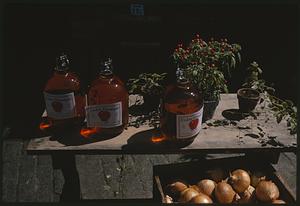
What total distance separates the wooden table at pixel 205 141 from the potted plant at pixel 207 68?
0.16m

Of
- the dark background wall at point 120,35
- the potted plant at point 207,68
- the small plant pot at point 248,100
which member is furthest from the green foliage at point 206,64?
the dark background wall at point 120,35

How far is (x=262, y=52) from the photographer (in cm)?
578

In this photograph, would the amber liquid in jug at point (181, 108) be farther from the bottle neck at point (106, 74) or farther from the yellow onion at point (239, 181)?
the yellow onion at point (239, 181)

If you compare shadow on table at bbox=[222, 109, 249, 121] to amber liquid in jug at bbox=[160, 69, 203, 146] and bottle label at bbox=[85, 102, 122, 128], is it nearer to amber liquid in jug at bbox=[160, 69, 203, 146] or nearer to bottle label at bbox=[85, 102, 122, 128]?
amber liquid in jug at bbox=[160, 69, 203, 146]

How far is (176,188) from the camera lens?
2.64m

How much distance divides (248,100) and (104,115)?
1.02m

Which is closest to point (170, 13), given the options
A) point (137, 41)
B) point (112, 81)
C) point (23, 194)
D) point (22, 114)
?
point (137, 41)

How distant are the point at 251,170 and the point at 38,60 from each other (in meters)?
3.73

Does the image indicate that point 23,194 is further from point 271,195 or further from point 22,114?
point 271,195

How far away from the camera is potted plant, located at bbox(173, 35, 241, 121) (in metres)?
2.54

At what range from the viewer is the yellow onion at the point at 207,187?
2.60 m

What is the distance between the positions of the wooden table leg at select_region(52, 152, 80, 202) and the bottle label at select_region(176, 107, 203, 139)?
74 centimetres

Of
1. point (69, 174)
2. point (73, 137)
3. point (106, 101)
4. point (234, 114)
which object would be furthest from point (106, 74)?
point (234, 114)

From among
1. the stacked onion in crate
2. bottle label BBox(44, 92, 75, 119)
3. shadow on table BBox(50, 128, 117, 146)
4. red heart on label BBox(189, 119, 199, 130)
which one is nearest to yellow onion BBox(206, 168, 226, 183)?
the stacked onion in crate
